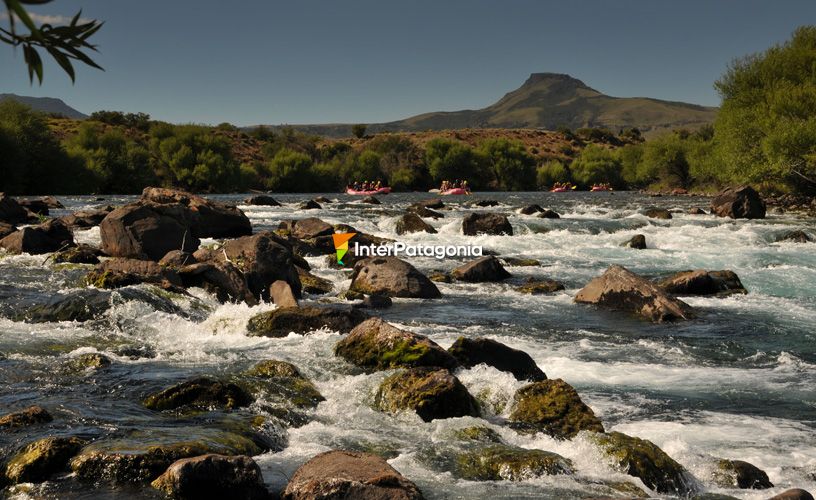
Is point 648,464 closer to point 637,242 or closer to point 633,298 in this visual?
point 633,298

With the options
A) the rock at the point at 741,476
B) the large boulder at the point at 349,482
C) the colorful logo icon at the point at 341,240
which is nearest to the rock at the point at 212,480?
the large boulder at the point at 349,482

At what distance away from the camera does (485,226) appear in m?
31.7

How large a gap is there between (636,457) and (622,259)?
19.0 metres

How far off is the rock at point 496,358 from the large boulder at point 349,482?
4.47 metres

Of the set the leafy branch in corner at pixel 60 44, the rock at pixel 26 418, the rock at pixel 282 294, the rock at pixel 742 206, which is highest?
the leafy branch in corner at pixel 60 44

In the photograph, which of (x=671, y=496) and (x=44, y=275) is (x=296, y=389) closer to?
(x=671, y=496)

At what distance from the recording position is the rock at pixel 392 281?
17953mm

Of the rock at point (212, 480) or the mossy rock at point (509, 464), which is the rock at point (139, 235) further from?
the mossy rock at point (509, 464)

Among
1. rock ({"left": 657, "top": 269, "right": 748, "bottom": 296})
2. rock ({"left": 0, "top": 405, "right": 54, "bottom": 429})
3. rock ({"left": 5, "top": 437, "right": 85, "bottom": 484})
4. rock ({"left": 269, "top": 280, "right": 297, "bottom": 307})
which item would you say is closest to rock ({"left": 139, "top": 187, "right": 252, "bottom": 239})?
rock ({"left": 269, "top": 280, "right": 297, "bottom": 307})

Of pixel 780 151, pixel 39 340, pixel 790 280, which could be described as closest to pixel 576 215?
pixel 780 151

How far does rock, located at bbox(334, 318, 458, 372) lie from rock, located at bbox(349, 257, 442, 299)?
6.21 m

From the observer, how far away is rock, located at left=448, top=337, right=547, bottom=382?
10.5 m

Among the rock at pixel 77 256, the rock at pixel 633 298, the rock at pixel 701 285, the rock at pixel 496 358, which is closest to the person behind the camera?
the rock at pixel 496 358

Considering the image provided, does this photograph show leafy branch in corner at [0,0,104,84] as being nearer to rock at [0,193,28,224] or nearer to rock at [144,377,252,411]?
rock at [144,377,252,411]
